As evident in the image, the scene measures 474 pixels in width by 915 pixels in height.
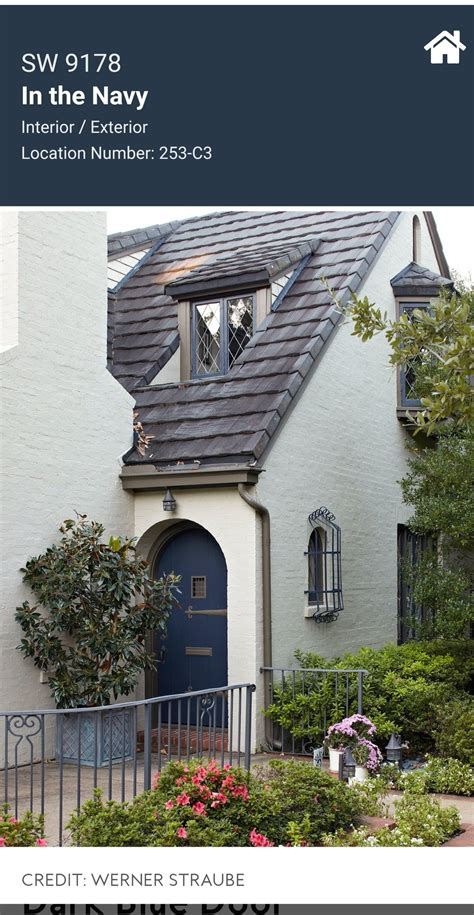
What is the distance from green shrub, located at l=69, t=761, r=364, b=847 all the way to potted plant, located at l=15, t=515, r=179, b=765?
9.54 feet

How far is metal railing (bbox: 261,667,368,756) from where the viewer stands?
10.0m

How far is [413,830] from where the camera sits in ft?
22.7

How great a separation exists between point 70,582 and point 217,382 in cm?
328

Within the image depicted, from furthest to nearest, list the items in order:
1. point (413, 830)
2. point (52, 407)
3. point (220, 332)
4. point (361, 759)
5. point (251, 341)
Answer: point (220, 332)
point (251, 341)
point (52, 407)
point (361, 759)
point (413, 830)

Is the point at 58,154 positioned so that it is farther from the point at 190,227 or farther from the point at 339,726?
the point at 190,227

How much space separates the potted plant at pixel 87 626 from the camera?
977 cm

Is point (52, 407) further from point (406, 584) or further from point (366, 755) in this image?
point (406, 584)

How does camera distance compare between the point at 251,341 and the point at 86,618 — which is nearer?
the point at 86,618

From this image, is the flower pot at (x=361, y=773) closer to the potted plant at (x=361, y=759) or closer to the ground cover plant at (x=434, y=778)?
the potted plant at (x=361, y=759)

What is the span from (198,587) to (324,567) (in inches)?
65.5

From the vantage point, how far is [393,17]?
5.43 meters

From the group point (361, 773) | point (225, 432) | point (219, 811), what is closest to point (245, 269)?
point (225, 432)

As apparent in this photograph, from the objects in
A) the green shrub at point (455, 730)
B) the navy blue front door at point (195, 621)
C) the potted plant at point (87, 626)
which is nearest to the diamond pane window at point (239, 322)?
the navy blue front door at point (195, 621)

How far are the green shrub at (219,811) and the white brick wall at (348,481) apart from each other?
367 centimetres
